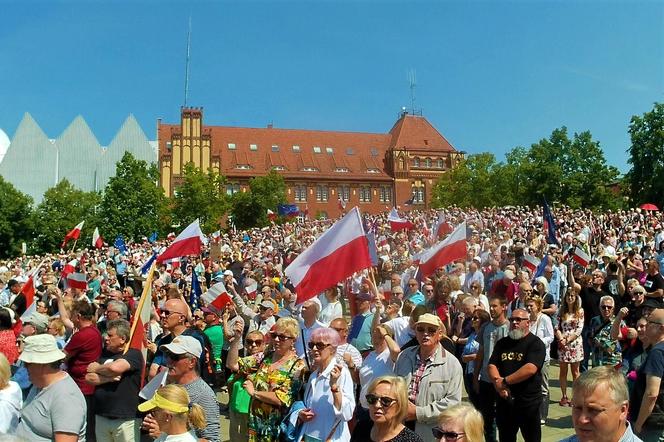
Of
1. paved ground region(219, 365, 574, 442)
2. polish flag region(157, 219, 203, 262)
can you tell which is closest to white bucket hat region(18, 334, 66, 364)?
paved ground region(219, 365, 574, 442)

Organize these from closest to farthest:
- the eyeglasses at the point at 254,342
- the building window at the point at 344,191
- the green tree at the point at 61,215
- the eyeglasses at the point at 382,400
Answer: the eyeglasses at the point at 382,400
the eyeglasses at the point at 254,342
the green tree at the point at 61,215
the building window at the point at 344,191

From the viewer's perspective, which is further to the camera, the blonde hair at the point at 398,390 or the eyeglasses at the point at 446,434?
the blonde hair at the point at 398,390

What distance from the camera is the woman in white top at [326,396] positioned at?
15.6 feet

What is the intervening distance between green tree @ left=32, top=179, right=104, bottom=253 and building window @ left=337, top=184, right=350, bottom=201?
32409 millimetres

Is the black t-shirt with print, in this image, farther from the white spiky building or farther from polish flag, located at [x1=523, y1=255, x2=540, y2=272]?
the white spiky building

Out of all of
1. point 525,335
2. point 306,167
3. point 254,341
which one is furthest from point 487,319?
point 306,167

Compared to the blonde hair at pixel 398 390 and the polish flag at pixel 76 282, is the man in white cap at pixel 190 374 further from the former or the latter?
the polish flag at pixel 76 282

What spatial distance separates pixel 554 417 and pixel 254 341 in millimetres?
4115

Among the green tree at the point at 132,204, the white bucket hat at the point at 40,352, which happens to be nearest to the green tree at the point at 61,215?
the green tree at the point at 132,204

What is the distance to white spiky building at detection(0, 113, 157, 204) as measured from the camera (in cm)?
7838

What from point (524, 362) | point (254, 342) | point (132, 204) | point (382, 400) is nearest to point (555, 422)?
point (524, 362)

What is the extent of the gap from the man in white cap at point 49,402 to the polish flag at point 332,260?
8.20 feet

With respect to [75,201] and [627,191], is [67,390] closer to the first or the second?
[627,191]

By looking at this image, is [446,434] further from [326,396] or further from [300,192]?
[300,192]
